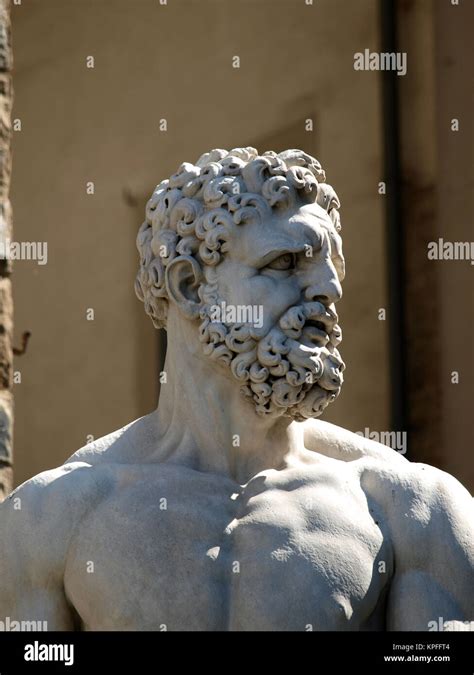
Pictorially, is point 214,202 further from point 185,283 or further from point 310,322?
point 310,322

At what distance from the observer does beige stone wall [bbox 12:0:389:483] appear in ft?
34.2

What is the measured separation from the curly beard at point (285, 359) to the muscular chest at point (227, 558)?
20 cm

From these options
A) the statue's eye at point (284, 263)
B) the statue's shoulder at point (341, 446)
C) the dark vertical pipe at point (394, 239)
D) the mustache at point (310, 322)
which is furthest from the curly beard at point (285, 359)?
the dark vertical pipe at point (394, 239)

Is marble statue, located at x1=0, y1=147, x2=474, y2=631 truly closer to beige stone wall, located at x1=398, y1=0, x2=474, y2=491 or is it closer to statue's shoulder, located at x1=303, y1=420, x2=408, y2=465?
statue's shoulder, located at x1=303, y1=420, x2=408, y2=465

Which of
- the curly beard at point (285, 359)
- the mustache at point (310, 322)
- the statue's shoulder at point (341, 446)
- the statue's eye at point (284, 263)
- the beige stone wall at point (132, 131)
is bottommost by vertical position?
the statue's shoulder at point (341, 446)

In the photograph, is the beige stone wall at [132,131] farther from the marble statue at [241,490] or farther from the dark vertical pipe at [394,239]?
the marble statue at [241,490]

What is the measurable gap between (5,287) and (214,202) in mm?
2226

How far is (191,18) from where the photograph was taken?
34.9ft

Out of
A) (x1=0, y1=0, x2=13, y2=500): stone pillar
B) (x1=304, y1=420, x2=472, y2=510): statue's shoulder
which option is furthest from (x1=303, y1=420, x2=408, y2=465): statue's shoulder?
(x1=0, y1=0, x2=13, y2=500): stone pillar

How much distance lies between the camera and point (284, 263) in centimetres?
602

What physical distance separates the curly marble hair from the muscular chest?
499 mm

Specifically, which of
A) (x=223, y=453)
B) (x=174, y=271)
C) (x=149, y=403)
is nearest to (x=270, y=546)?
(x=223, y=453)

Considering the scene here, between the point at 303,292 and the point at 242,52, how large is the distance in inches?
184

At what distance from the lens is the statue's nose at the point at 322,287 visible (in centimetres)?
599
